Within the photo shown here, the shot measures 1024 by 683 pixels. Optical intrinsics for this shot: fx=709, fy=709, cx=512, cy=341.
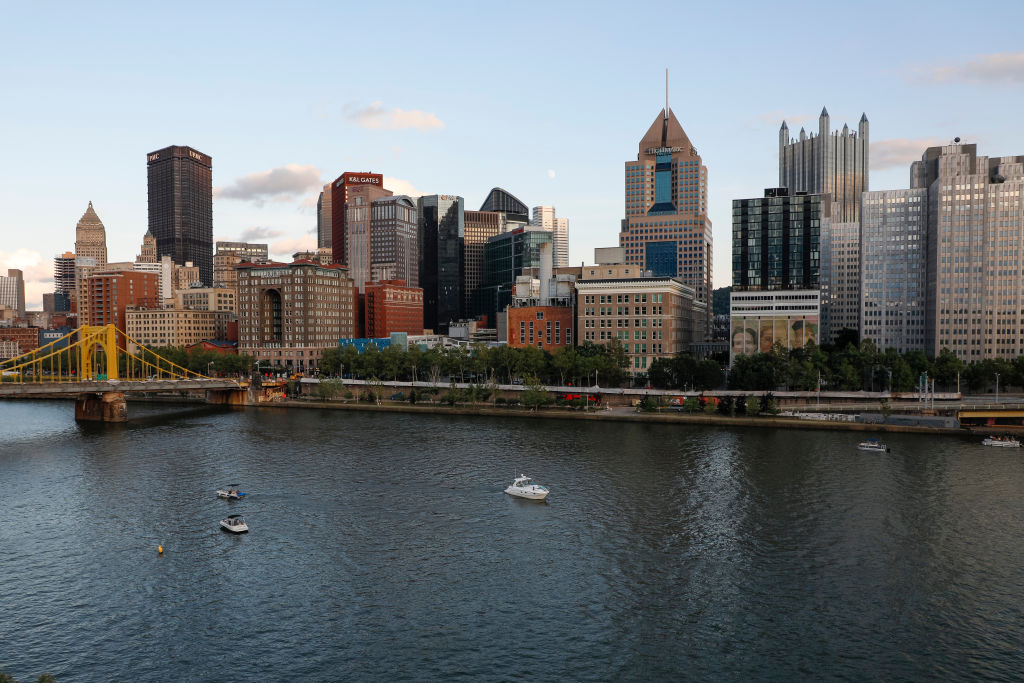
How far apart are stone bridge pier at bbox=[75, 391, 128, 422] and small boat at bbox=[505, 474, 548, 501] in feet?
324

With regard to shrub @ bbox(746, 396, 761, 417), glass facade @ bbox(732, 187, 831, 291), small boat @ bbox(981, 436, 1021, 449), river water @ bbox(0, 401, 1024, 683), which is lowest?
river water @ bbox(0, 401, 1024, 683)

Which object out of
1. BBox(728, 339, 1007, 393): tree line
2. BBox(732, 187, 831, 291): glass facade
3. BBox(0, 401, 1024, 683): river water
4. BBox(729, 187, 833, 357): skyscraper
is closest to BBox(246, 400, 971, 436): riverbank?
BBox(0, 401, 1024, 683): river water

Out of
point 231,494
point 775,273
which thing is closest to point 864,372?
point 775,273

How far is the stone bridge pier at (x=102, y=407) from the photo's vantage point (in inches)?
5408

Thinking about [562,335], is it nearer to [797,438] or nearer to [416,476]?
[797,438]

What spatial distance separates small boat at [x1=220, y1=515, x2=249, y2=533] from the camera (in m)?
62.3

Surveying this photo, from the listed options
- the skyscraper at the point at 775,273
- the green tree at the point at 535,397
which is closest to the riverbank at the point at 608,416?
the green tree at the point at 535,397

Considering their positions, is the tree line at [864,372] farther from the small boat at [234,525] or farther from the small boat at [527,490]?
the small boat at [234,525]

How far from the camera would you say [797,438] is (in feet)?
358

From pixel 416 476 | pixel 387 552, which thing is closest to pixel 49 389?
pixel 416 476

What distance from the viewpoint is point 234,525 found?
6272 centimetres

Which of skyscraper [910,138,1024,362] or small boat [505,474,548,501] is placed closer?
small boat [505,474,548,501]

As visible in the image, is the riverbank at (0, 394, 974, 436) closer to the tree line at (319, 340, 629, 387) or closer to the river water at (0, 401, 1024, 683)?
the tree line at (319, 340, 629, 387)

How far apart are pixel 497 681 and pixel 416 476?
45837 mm
